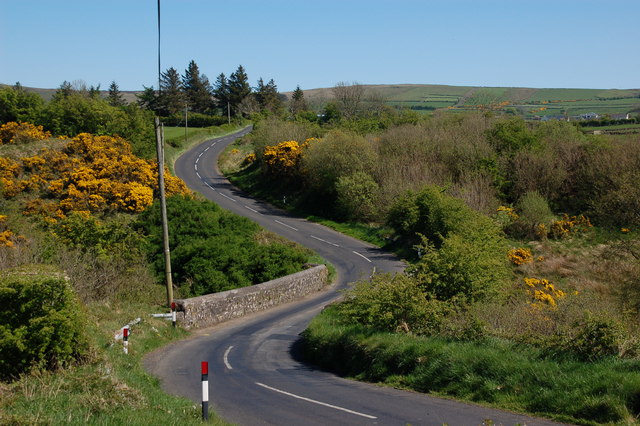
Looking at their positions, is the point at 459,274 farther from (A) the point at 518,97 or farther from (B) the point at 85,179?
(A) the point at 518,97

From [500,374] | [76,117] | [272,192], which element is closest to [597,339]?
[500,374]

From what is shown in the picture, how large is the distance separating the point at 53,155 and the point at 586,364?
123 feet

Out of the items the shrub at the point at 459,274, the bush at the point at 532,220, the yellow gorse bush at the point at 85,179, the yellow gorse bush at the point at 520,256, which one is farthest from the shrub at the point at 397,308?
the bush at the point at 532,220

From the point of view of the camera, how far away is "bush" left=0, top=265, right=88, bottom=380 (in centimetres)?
955

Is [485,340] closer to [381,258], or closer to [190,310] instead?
[190,310]

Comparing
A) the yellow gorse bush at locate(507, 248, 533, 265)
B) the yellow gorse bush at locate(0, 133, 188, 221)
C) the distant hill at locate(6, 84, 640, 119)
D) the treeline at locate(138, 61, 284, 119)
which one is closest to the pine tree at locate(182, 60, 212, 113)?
the treeline at locate(138, 61, 284, 119)

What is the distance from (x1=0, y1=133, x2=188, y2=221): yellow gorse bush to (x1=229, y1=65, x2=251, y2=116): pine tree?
59.9m

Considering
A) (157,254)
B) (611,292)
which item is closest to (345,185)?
(157,254)

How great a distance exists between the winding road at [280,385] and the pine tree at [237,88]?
7690 centimetres

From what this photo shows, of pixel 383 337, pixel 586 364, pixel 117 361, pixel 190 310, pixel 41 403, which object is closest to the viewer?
pixel 41 403

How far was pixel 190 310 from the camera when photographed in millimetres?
19953

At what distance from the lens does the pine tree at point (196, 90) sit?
10156 cm

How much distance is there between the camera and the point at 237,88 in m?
100

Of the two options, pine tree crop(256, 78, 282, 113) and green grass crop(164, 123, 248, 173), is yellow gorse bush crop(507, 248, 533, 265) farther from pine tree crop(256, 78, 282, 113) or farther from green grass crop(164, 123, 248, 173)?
pine tree crop(256, 78, 282, 113)
